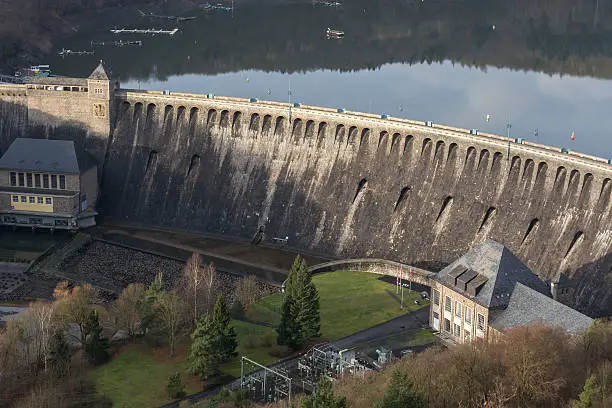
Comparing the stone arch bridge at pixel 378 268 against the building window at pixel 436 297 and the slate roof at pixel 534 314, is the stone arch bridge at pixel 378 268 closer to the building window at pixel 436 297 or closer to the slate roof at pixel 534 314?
the building window at pixel 436 297

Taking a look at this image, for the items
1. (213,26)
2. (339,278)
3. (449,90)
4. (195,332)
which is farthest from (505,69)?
(195,332)

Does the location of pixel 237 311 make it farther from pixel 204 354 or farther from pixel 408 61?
pixel 408 61

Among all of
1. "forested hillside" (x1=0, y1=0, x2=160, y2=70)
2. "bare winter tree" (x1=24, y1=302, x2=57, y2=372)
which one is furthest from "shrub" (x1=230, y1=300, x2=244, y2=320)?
"forested hillside" (x1=0, y1=0, x2=160, y2=70)

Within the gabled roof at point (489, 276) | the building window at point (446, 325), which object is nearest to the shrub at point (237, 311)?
the building window at point (446, 325)

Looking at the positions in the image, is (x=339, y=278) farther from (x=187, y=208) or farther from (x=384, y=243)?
(x=187, y=208)

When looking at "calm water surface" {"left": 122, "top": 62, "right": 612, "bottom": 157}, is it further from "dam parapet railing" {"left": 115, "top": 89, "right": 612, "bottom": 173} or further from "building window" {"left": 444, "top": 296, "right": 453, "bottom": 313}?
"building window" {"left": 444, "top": 296, "right": 453, "bottom": 313}

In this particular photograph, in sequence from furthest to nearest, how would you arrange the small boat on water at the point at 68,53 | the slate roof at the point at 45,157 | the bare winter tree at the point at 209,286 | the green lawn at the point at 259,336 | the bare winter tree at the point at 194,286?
the small boat on water at the point at 68,53 < the slate roof at the point at 45,157 < the bare winter tree at the point at 209,286 < the bare winter tree at the point at 194,286 < the green lawn at the point at 259,336
